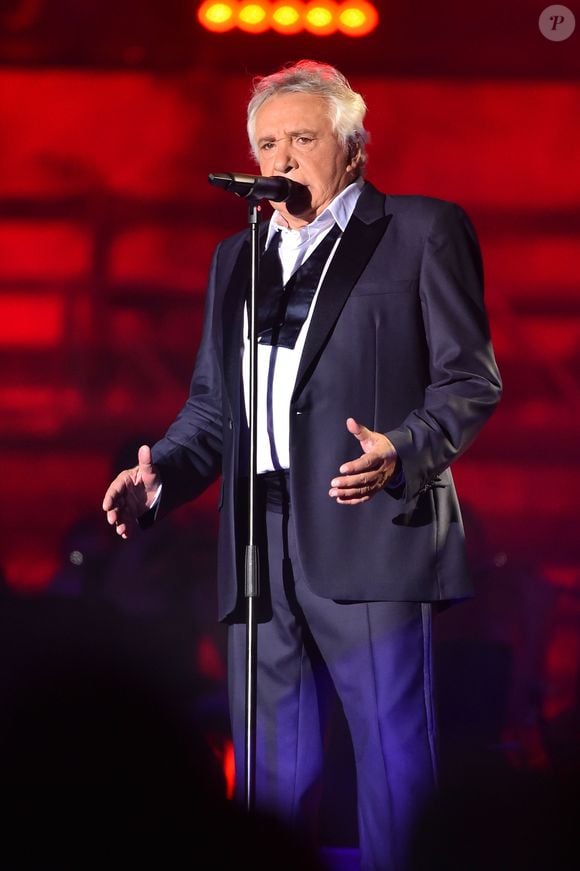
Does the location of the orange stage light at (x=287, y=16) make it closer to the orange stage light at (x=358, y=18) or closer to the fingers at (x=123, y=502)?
the orange stage light at (x=358, y=18)

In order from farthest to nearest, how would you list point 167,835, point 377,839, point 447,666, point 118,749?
1. point 447,666
2. point 118,749
3. point 377,839
4. point 167,835

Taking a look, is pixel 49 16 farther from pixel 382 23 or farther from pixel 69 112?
pixel 382 23

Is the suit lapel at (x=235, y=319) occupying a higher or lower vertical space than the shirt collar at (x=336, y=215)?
lower

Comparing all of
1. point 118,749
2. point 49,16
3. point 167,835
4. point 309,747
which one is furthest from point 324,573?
point 49,16

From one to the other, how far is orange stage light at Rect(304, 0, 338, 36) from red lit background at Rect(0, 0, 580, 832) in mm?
49

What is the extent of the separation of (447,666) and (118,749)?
1148mm

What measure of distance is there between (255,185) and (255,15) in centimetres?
216

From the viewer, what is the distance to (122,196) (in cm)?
394

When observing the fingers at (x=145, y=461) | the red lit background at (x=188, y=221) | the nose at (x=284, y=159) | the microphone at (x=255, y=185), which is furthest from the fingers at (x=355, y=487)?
the red lit background at (x=188, y=221)

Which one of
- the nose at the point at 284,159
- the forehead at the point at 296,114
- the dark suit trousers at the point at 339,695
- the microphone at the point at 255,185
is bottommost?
the dark suit trousers at the point at 339,695

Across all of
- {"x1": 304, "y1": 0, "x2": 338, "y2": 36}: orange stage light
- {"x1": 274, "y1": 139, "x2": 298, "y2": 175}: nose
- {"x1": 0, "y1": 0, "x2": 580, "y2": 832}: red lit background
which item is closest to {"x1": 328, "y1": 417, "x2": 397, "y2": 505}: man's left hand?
{"x1": 274, "y1": 139, "x2": 298, "y2": 175}: nose

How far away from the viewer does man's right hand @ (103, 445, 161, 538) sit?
204 cm

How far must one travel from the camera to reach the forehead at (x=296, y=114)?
2.21 metres

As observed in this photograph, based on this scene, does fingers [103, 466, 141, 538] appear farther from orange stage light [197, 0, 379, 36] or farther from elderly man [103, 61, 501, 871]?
orange stage light [197, 0, 379, 36]
